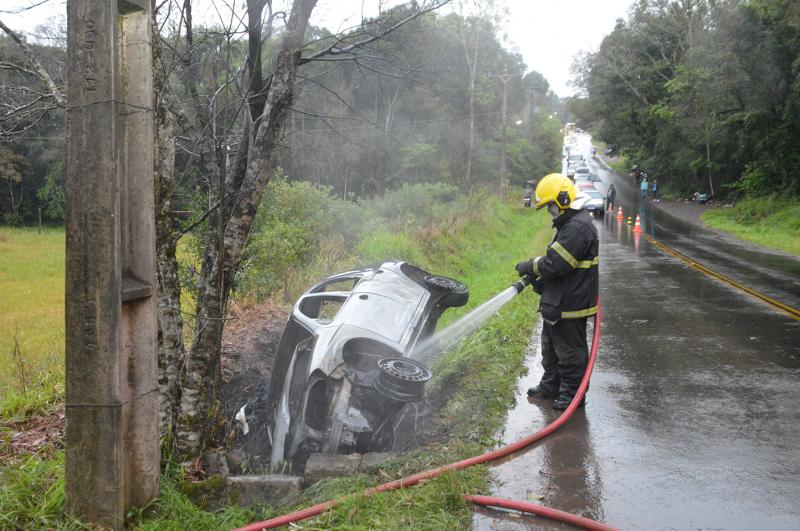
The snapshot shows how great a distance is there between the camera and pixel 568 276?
568cm

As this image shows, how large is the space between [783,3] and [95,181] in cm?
2714

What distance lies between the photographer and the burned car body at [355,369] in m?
5.26

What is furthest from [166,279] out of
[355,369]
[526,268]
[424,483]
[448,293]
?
[526,268]

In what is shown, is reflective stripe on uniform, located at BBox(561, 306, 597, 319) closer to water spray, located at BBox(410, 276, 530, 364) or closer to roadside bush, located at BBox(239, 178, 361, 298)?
water spray, located at BBox(410, 276, 530, 364)

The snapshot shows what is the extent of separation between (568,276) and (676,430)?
1.51 m

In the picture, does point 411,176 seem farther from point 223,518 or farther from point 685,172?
point 223,518

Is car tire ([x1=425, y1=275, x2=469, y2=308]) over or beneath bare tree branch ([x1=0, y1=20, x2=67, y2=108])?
beneath

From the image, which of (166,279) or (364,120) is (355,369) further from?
(364,120)

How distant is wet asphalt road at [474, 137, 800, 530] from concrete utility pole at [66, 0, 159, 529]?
2.19 m

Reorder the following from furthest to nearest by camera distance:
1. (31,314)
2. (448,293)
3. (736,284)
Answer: (31,314)
(736,284)
(448,293)

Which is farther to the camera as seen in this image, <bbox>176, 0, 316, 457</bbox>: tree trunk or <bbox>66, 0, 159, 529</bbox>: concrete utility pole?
<bbox>176, 0, 316, 457</bbox>: tree trunk

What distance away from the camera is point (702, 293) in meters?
11.7

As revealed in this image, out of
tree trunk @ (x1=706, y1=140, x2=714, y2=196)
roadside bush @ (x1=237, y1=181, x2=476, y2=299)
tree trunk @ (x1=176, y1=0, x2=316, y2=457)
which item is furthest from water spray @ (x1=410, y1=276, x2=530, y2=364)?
tree trunk @ (x1=706, y1=140, x2=714, y2=196)

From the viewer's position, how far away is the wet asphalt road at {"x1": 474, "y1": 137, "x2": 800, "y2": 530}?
3.96m
